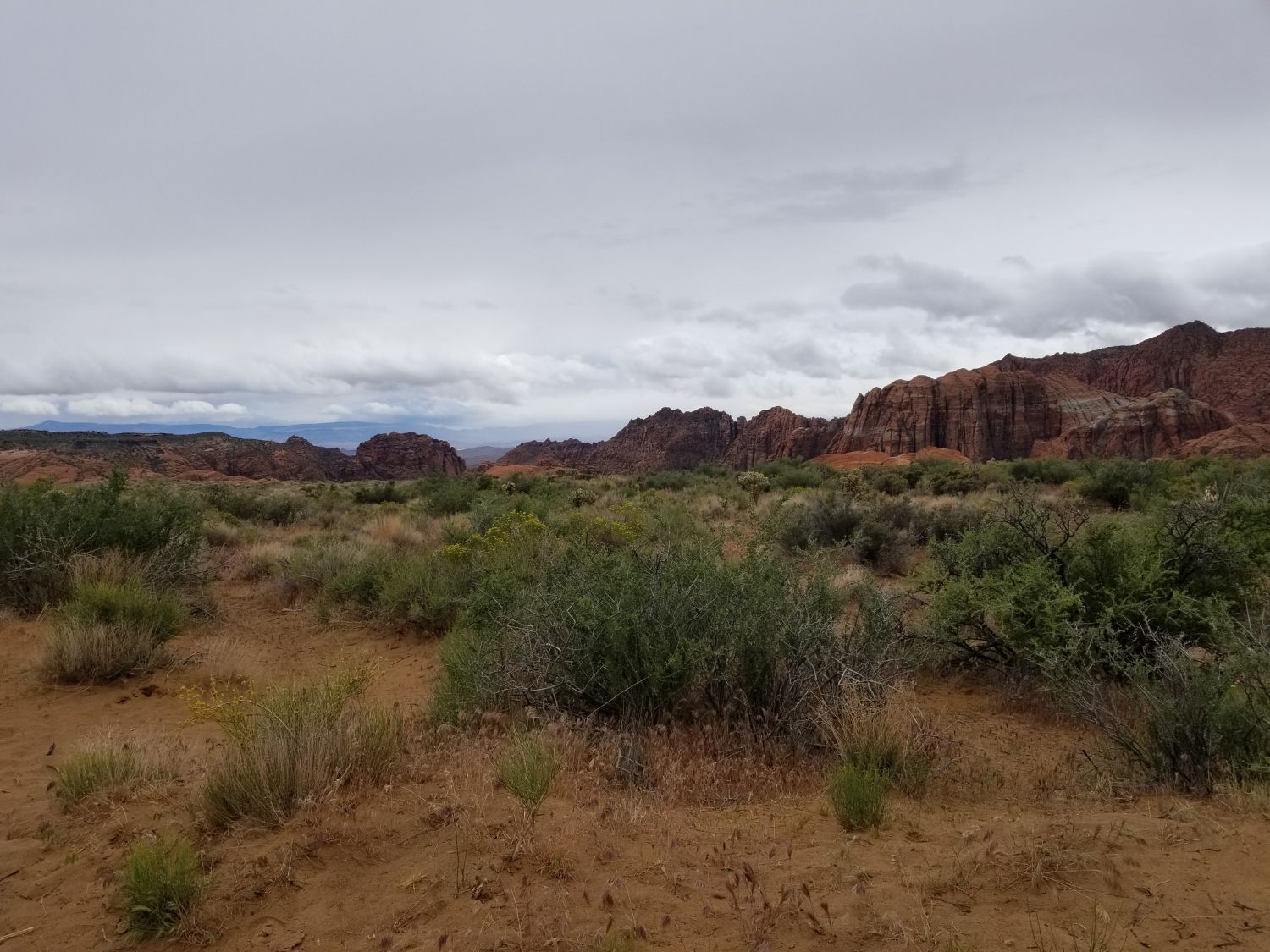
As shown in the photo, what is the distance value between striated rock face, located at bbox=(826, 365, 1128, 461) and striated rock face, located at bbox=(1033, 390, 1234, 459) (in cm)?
661

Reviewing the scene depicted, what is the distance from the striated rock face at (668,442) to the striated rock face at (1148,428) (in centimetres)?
3534

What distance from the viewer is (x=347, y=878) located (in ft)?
11.3

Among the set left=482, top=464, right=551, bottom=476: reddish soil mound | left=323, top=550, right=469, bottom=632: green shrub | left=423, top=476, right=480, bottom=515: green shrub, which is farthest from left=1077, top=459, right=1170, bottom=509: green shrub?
left=482, top=464, right=551, bottom=476: reddish soil mound

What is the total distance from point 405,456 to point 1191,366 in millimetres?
94357

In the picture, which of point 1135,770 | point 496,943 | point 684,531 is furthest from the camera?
point 684,531

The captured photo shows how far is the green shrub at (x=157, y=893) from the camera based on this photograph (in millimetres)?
3133

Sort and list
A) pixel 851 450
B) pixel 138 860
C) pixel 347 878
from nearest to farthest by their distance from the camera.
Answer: pixel 138 860, pixel 347 878, pixel 851 450

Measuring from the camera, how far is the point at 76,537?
385 inches

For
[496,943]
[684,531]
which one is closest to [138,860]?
[496,943]

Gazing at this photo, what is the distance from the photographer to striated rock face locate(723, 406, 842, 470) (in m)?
74.4

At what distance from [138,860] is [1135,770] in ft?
17.9

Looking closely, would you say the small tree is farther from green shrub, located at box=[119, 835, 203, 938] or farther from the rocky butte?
the rocky butte

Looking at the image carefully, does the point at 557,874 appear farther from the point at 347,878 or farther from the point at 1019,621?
the point at 1019,621

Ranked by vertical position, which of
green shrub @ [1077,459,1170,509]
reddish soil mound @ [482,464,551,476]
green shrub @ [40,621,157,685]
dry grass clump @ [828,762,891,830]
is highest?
green shrub @ [1077,459,1170,509]
